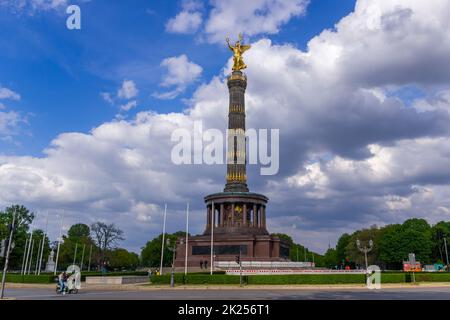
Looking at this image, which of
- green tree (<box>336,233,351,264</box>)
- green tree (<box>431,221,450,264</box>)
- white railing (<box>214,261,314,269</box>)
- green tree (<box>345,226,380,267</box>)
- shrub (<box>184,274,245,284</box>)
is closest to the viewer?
shrub (<box>184,274,245,284</box>)

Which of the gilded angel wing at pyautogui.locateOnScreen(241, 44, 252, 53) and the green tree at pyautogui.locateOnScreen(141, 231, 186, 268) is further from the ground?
the gilded angel wing at pyautogui.locateOnScreen(241, 44, 252, 53)

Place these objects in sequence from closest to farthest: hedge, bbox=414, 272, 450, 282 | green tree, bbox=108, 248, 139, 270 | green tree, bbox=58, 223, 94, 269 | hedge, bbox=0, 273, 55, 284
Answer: hedge, bbox=0, 273, 55, 284, hedge, bbox=414, 272, 450, 282, green tree, bbox=58, 223, 94, 269, green tree, bbox=108, 248, 139, 270

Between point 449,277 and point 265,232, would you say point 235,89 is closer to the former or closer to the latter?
point 265,232

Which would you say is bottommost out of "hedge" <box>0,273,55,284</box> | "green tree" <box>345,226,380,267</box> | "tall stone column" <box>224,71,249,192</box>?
"hedge" <box>0,273,55,284</box>

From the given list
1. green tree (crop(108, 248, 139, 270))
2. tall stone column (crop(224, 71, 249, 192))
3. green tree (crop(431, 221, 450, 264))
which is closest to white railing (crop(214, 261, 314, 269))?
tall stone column (crop(224, 71, 249, 192))

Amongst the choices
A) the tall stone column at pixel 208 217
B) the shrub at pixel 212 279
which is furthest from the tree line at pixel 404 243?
the shrub at pixel 212 279

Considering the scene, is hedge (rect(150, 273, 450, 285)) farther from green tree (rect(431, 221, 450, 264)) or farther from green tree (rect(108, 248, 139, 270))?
green tree (rect(108, 248, 139, 270))

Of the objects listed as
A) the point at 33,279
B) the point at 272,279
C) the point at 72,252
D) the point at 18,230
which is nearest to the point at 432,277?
the point at 272,279

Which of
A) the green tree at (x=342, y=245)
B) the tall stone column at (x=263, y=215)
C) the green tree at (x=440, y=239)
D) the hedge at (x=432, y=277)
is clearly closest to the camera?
the hedge at (x=432, y=277)

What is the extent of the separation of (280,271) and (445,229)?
61.4 metres

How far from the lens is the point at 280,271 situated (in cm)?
4831

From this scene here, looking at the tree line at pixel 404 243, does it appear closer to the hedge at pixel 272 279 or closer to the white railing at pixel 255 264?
the white railing at pixel 255 264

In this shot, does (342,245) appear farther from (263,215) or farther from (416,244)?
(263,215)

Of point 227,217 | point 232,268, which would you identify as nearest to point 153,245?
point 227,217
